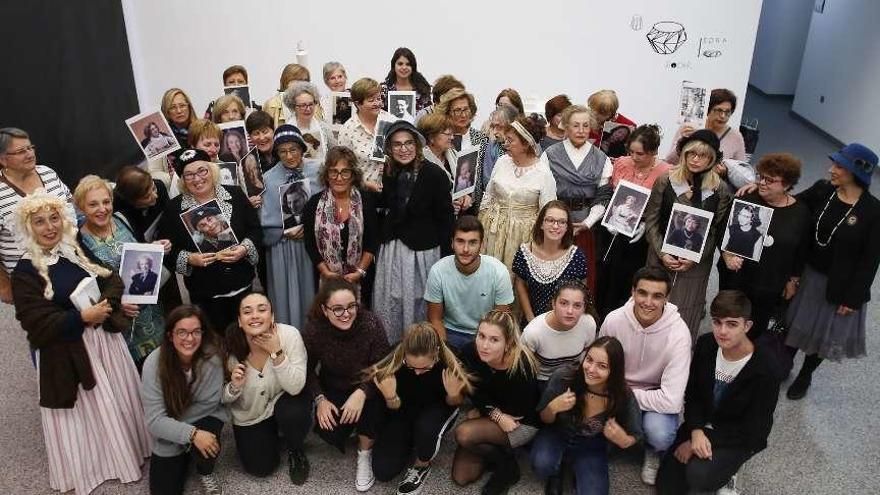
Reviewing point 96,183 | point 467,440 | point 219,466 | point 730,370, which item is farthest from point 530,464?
point 96,183

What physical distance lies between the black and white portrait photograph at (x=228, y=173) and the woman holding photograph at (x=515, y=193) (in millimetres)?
1466

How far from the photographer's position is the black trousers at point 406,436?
120 inches

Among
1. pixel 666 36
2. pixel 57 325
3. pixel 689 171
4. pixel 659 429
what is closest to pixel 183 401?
pixel 57 325

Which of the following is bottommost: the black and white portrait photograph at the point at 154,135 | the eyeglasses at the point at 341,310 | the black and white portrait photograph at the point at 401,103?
the eyeglasses at the point at 341,310

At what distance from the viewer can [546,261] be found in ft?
11.5

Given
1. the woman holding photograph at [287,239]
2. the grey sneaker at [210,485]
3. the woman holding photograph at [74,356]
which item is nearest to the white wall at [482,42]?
the woman holding photograph at [287,239]

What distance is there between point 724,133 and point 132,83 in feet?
20.5

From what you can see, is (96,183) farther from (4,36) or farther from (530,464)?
(4,36)

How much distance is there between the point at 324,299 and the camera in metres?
3.07

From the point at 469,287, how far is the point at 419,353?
1.97 feet

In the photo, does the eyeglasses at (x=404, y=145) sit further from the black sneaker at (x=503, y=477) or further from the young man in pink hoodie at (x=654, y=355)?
the black sneaker at (x=503, y=477)

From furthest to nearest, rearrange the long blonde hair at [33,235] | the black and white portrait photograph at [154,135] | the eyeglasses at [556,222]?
the black and white portrait photograph at [154,135] → the eyeglasses at [556,222] → the long blonde hair at [33,235]

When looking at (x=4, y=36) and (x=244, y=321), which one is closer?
(x=244, y=321)

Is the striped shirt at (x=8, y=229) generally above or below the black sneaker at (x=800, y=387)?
above
